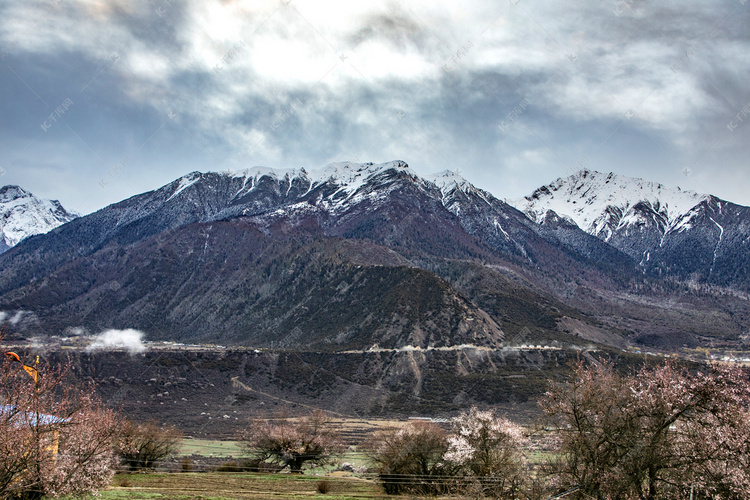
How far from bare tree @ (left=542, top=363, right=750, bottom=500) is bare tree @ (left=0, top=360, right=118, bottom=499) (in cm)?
2845

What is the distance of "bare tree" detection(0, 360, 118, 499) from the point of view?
990 inches

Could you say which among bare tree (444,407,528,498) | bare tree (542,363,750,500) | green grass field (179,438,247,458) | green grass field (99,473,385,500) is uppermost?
bare tree (542,363,750,500)

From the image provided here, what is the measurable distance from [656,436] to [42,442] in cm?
3299

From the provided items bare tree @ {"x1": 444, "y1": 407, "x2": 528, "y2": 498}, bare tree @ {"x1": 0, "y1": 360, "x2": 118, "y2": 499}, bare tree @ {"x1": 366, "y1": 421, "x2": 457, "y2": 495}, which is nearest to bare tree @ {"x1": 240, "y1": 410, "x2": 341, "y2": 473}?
bare tree @ {"x1": 366, "y1": 421, "x2": 457, "y2": 495}

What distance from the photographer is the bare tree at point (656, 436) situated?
1117 inches

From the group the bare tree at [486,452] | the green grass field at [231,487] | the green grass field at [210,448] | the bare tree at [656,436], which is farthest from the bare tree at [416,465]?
the green grass field at [210,448]

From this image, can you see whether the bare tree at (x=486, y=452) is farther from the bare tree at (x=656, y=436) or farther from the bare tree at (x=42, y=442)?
the bare tree at (x=42, y=442)

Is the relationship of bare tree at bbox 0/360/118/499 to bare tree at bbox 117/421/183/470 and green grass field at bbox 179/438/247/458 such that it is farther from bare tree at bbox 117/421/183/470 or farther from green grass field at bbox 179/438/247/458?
green grass field at bbox 179/438/247/458

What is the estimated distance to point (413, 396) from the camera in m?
124

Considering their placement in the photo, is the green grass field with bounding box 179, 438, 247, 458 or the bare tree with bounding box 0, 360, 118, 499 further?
the green grass field with bounding box 179, 438, 247, 458

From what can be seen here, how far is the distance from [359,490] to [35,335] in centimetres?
18654

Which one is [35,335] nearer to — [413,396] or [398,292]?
[398,292]

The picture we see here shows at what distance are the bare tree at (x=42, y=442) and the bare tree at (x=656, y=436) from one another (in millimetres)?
28452

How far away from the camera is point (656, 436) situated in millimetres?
30281
